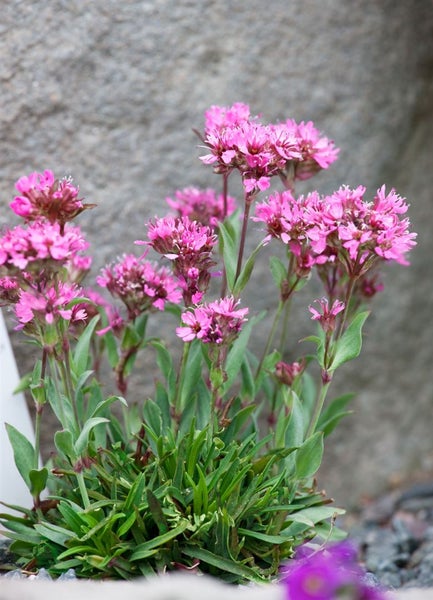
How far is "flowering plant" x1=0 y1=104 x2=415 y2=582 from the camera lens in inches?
59.8

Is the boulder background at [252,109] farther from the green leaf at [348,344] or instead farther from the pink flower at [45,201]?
the green leaf at [348,344]

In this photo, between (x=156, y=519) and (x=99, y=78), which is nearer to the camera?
(x=156, y=519)

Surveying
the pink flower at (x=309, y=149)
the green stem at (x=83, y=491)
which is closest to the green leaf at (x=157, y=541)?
the green stem at (x=83, y=491)

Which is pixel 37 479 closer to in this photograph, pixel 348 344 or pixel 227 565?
pixel 227 565

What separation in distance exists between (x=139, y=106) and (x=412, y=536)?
146 cm

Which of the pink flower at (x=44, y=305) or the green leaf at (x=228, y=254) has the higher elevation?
the green leaf at (x=228, y=254)

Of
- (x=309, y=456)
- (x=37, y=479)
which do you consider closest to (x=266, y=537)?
(x=309, y=456)

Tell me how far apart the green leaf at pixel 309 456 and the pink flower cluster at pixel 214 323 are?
1.02 ft

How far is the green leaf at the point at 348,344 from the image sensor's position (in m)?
1.63

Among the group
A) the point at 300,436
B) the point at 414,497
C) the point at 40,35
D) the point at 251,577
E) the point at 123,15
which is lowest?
the point at 251,577

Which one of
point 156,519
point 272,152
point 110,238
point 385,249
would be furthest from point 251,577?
point 110,238

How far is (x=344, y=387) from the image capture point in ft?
8.91

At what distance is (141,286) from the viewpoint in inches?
68.4

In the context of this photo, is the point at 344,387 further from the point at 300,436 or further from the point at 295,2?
the point at 295,2
